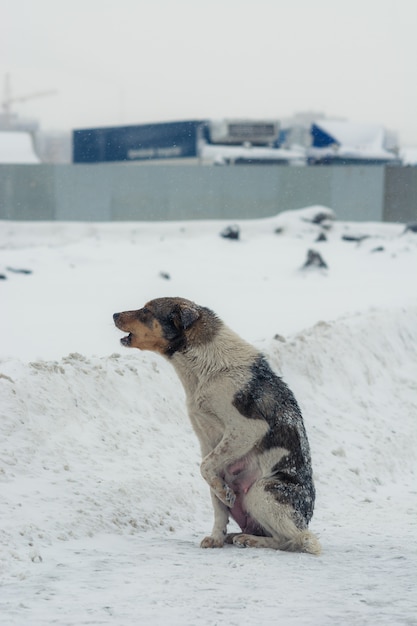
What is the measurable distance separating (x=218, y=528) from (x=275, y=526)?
1.41ft

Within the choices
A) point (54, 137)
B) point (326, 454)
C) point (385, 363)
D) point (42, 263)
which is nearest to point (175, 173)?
point (42, 263)

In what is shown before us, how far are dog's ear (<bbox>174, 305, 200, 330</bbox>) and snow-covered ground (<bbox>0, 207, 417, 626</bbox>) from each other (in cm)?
150

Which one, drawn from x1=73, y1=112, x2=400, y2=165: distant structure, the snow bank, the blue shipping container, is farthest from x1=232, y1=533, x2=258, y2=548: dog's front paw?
the blue shipping container

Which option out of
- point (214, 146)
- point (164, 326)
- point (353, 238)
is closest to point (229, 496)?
point (164, 326)

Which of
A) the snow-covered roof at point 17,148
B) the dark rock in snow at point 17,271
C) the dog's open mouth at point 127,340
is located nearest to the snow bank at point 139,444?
the dog's open mouth at point 127,340

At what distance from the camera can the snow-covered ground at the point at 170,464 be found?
5.68m

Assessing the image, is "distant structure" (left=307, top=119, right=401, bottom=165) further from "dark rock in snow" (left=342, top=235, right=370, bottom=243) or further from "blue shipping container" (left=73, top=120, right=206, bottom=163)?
"dark rock in snow" (left=342, top=235, right=370, bottom=243)

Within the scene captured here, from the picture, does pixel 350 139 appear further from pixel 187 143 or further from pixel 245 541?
pixel 245 541

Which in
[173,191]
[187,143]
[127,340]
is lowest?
[173,191]

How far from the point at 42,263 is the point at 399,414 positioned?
10521 millimetres

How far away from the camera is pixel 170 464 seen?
9.18m

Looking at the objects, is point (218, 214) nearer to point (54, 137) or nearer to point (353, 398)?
point (353, 398)

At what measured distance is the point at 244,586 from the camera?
588cm

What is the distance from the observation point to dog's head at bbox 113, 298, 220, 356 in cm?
708
